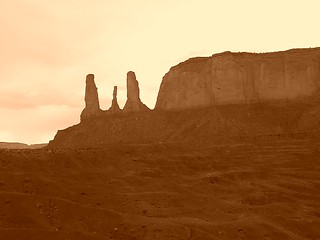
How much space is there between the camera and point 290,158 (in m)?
42.9

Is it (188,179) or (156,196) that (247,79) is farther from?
(156,196)

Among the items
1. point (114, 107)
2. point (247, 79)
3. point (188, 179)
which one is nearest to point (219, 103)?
point (247, 79)

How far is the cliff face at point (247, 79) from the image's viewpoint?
84.7m

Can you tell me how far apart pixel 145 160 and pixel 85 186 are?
1473 centimetres

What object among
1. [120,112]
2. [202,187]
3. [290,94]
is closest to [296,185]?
[202,187]

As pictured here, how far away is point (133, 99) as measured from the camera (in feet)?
327

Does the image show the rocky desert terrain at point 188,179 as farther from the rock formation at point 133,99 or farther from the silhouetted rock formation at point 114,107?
the rock formation at point 133,99

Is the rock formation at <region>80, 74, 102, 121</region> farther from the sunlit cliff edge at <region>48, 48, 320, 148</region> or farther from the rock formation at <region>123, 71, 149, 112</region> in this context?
the rock formation at <region>123, 71, 149, 112</region>

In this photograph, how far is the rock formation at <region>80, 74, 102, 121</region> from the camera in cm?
10162

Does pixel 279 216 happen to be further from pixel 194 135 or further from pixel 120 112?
pixel 120 112

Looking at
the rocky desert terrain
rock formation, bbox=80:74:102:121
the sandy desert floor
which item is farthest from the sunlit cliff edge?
the sandy desert floor

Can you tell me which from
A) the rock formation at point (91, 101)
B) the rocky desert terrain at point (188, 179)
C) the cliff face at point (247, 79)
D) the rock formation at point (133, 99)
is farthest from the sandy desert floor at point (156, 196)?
the rock formation at point (91, 101)

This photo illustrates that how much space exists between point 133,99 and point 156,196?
249ft

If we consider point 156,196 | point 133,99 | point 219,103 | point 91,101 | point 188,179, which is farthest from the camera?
point 91,101
